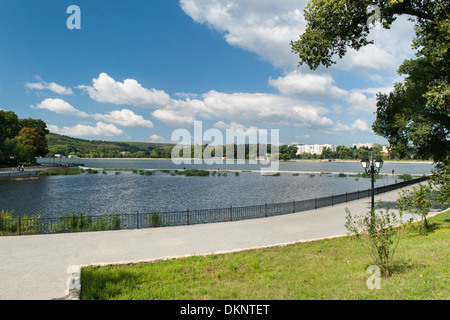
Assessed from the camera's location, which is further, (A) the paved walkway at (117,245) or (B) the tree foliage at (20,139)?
(B) the tree foliage at (20,139)

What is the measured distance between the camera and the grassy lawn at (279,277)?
6.31 meters

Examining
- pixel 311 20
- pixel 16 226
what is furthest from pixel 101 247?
pixel 311 20

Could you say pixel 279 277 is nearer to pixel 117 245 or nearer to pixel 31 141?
pixel 117 245

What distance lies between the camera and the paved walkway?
763 cm

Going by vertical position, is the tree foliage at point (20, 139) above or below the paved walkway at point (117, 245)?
above

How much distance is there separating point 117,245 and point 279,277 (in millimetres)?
7228

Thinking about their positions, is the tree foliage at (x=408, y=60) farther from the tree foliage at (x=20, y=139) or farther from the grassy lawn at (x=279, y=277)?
the tree foliage at (x=20, y=139)

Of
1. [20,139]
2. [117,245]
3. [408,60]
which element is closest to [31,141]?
[20,139]

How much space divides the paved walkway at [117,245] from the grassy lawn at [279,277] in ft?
3.52

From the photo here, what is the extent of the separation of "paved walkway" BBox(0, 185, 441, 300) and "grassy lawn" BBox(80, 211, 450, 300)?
1.07m

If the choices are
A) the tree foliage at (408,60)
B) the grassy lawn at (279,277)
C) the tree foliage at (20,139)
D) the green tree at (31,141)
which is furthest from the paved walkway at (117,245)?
the green tree at (31,141)

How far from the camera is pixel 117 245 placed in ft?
38.2

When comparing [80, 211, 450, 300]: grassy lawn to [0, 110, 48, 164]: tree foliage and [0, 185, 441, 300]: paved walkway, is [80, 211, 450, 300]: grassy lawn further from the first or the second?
[0, 110, 48, 164]: tree foliage

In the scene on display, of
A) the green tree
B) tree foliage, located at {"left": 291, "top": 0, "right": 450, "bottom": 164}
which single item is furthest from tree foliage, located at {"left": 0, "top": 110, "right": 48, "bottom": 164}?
tree foliage, located at {"left": 291, "top": 0, "right": 450, "bottom": 164}
